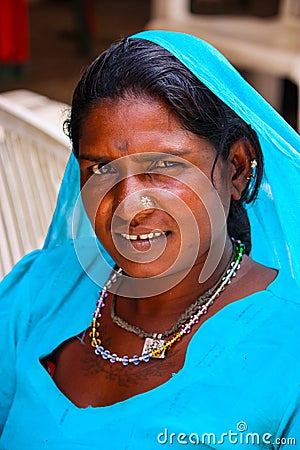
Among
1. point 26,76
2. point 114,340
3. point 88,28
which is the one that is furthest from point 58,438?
point 88,28

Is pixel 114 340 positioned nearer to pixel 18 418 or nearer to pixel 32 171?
pixel 18 418

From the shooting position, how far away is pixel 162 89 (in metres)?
1.09

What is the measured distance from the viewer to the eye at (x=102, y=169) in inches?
44.7

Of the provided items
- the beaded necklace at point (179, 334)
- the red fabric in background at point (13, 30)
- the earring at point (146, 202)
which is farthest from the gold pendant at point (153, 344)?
the red fabric in background at point (13, 30)

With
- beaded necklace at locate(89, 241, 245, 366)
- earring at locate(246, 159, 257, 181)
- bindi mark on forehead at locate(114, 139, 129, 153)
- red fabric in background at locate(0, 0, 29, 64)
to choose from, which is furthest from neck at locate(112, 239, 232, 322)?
red fabric in background at locate(0, 0, 29, 64)

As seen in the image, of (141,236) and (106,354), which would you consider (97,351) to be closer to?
(106,354)

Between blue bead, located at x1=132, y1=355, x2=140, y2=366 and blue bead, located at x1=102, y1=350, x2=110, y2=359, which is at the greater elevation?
blue bead, located at x1=132, y1=355, x2=140, y2=366

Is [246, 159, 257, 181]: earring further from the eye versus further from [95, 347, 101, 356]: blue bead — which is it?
[95, 347, 101, 356]: blue bead

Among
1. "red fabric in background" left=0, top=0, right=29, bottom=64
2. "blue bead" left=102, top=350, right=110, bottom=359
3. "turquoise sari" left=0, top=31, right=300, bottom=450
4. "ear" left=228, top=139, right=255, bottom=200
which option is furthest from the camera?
"red fabric in background" left=0, top=0, right=29, bottom=64

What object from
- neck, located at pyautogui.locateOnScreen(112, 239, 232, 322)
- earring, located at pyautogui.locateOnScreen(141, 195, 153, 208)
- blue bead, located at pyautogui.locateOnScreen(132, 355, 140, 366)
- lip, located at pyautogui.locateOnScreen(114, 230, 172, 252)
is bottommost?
blue bead, located at pyautogui.locateOnScreen(132, 355, 140, 366)

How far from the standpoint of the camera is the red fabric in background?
5.03 meters

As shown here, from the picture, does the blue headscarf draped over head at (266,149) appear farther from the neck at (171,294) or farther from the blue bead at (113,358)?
the blue bead at (113,358)

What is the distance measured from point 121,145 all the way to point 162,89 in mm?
100

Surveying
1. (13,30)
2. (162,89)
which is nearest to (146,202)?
(162,89)
